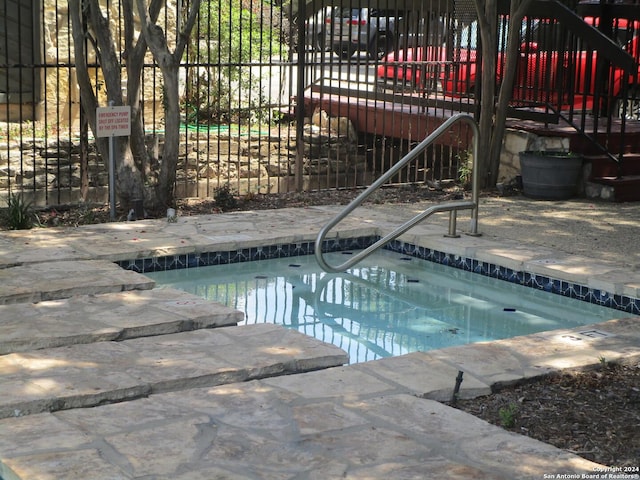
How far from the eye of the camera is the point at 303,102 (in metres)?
10.5

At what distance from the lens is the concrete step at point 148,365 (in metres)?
4.62

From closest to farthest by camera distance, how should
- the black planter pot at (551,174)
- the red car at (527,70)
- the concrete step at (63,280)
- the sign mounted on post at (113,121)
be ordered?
the concrete step at (63,280) < the sign mounted on post at (113,121) < the black planter pot at (551,174) < the red car at (527,70)

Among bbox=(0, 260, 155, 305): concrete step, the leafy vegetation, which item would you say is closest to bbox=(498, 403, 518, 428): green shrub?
bbox=(0, 260, 155, 305): concrete step

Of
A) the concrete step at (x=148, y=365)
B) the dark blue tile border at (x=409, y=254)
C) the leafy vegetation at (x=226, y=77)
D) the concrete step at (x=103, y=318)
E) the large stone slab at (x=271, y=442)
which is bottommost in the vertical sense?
the large stone slab at (x=271, y=442)

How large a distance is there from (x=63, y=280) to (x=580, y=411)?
3498 mm

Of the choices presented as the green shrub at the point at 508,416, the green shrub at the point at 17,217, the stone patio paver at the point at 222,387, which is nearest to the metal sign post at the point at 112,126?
the green shrub at the point at 17,217

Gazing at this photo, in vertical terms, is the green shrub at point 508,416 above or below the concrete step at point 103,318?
below

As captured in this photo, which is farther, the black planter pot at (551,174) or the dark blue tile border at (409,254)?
the black planter pot at (551,174)

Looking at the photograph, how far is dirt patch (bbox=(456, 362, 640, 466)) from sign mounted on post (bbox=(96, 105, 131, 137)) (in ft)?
15.8

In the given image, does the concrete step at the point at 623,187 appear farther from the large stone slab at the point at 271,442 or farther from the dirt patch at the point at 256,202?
the large stone slab at the point at 271,442

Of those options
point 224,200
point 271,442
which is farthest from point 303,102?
point 271,442

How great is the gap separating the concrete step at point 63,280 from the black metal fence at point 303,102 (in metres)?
2.52

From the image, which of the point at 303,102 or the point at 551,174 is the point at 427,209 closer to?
the point at 551,174

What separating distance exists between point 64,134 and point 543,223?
5411 mm
